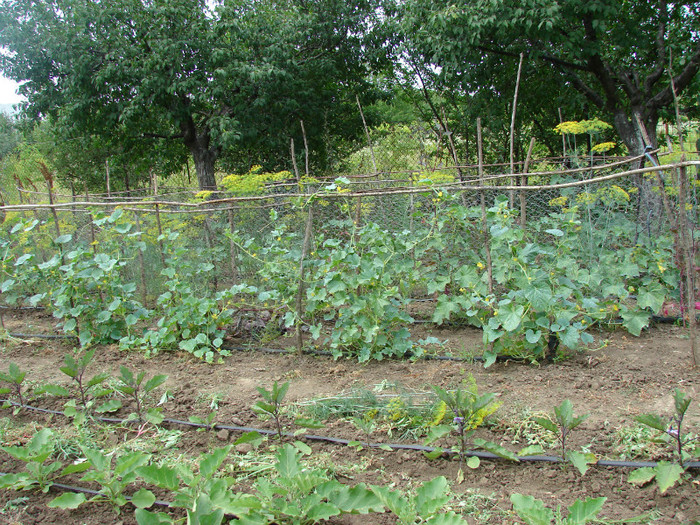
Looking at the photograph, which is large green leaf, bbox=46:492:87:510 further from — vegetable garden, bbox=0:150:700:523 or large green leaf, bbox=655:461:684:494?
large green leaf, bbox=655:461:684:494

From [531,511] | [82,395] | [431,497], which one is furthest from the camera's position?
[82,395]

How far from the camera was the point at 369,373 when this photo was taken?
3.37 metres

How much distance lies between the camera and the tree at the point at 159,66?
1052 centimetres

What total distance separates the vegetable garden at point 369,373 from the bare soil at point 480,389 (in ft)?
0.05

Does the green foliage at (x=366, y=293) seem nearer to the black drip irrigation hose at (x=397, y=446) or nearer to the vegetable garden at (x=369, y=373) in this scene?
the vegetable garden at (x=369, y=373)

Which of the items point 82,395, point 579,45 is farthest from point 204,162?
point 82,395

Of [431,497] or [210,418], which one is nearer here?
[431,497]

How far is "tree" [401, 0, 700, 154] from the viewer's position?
8.19 meters

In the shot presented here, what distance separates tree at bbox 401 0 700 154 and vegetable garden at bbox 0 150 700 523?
4942mm

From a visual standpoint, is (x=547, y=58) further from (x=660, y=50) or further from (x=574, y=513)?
(x=574, y=513)

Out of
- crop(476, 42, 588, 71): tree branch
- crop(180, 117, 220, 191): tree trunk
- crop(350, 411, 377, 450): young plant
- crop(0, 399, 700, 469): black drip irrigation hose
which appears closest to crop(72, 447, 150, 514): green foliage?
crop(0, 399, 700, 469): black drip irrigation hose

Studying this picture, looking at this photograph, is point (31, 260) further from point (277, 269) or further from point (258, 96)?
point (258, 96)

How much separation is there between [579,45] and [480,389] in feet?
26.2

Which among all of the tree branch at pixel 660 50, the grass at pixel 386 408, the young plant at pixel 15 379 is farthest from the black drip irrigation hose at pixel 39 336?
the tree branch at pixel 660 50
